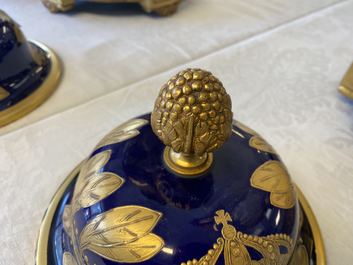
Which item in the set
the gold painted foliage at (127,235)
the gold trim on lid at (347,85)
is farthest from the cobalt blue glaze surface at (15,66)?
the gold trim on lid at (347,85)

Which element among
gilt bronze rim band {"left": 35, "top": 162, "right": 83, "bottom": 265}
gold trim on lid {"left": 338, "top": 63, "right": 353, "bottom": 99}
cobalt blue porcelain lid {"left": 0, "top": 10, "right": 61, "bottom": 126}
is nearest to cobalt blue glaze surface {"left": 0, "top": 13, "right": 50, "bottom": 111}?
cobalt blue porcelain lid {"left": 0, "top": 10, "right": 61, "bottom": 126}

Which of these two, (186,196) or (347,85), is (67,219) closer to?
(186,196)

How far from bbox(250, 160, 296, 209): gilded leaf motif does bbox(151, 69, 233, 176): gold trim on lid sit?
4.0 inches

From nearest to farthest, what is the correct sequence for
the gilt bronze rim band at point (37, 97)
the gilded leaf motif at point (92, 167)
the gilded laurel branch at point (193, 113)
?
the gilded laurel branch at point (193, 113)
the gilded leaf motif at point (92, 167)
the gilt bronze rim band at point (37, 97)

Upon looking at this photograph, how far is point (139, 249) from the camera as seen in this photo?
448mm

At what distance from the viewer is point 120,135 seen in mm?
557

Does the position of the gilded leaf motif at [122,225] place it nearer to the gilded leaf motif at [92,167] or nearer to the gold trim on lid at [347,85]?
the gilded leaf motif at [92,167]

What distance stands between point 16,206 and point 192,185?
1.36 feet

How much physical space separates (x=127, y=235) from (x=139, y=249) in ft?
0.07

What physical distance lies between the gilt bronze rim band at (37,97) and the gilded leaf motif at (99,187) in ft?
1.42

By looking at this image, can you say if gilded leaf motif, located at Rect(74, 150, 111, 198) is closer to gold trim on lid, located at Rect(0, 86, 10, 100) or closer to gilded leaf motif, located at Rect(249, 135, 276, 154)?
gilded leaf motif, located at Rect(249, 135, 276, 154)

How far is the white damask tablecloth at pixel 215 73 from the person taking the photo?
2.48 feet

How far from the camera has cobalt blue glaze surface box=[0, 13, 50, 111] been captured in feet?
2.77

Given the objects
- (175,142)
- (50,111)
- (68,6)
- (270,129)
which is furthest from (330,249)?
(68,6)
